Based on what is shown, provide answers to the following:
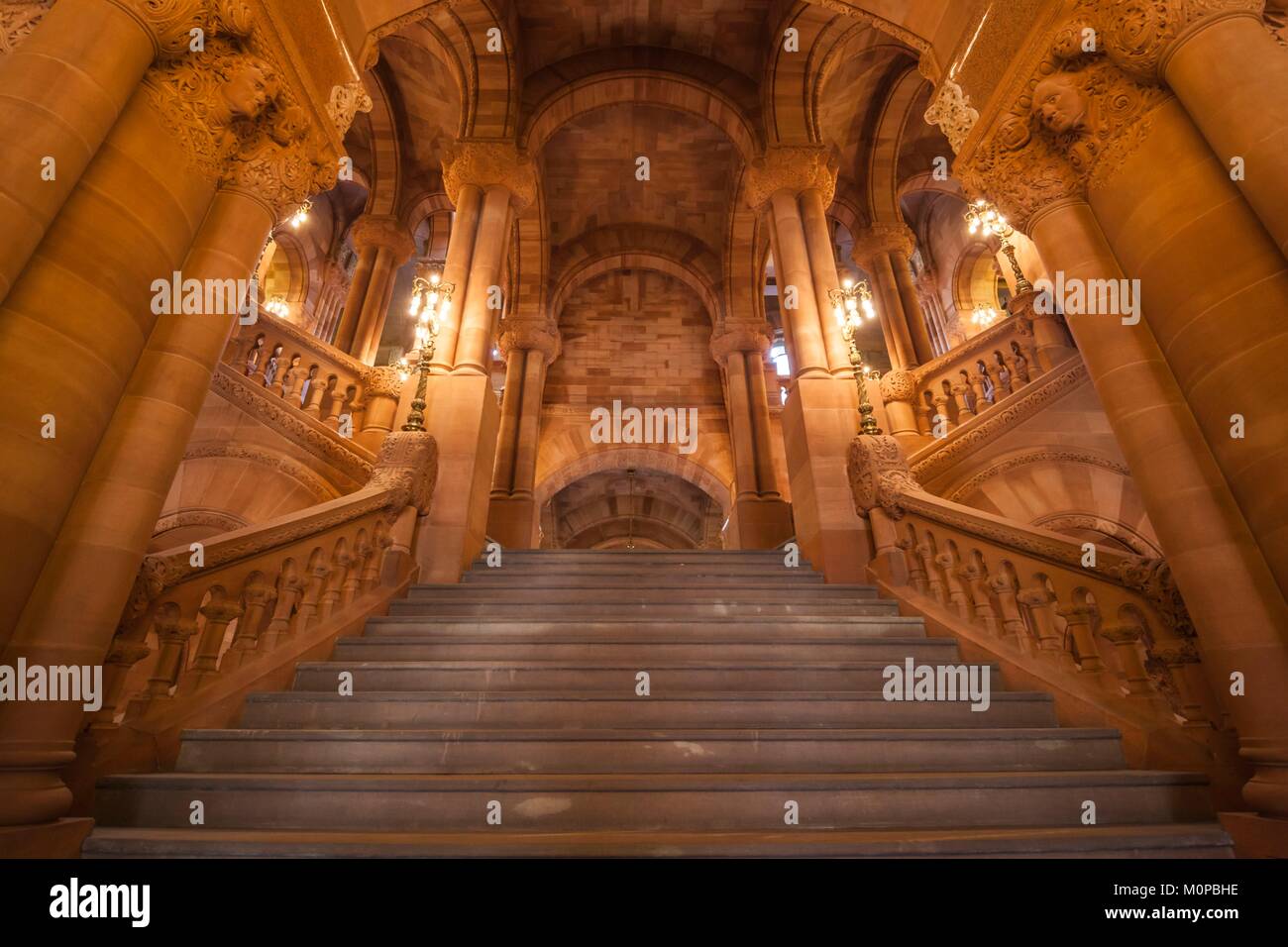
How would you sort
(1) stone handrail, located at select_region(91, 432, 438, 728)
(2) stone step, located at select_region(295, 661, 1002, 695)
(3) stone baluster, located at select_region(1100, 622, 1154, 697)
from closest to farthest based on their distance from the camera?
(1) stone handrail, located at select_region(91, 432, 438, 728) → (3) stone baluster, located at select_region(1100, 622, 1154, 697) → (2) stone step, located at select_region(295, 661, 1002, 695)

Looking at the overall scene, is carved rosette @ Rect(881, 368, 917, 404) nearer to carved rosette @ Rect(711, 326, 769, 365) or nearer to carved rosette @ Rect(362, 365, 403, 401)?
carved rosette @ Rect(711, 326, 769, 365)

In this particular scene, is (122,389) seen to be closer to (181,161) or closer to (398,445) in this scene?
(181,161)

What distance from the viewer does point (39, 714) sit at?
2.23 m

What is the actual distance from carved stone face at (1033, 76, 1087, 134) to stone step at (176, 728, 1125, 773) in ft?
11.0

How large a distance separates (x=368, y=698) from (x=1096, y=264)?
482cm

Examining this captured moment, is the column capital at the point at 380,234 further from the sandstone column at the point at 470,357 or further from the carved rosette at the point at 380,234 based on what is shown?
the sandstone column at the point at 470,357

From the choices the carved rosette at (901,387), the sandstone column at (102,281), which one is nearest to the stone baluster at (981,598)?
the sandstone column at (102,281)

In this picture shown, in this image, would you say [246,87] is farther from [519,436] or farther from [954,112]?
[519,436]

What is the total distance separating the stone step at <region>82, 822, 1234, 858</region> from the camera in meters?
2.05

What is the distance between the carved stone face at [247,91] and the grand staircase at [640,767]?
324 cm

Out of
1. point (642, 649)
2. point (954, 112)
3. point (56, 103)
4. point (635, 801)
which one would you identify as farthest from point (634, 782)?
point (954, 112)

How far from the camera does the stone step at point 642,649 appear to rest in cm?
395

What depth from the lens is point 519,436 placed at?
11.9 metres

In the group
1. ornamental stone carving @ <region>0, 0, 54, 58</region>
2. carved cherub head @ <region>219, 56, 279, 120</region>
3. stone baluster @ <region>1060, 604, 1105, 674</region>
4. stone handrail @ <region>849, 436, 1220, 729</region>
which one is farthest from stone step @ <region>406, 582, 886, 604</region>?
ornamental stone carving @ <region>0, 0, 54, 58</region>
